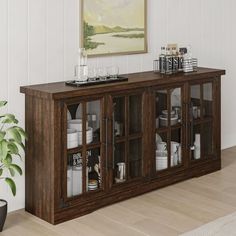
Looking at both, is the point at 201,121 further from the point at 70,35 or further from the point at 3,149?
the point at 3,149

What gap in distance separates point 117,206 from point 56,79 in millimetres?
1001

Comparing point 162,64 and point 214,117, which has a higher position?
point 162,64

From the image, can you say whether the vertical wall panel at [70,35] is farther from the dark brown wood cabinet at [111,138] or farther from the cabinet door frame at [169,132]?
the cabinet door frame at [169,132]

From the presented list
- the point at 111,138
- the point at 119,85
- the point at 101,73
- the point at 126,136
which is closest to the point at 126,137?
the point at 126,136

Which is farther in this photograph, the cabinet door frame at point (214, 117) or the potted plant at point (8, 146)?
the cabinet door frame at point (214, 117)

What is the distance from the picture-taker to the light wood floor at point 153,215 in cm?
340

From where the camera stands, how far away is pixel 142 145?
13.1 feet

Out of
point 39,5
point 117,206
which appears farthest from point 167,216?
point 39,5

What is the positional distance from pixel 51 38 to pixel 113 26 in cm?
59

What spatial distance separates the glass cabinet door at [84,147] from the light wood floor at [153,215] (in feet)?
0.70

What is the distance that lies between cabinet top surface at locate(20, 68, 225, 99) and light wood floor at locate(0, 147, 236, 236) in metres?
0.82

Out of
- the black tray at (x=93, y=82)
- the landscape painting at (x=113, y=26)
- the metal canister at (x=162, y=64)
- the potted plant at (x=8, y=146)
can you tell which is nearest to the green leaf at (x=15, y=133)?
the potted plant at (x=8, y=146)

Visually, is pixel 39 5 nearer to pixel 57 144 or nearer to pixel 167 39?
pixel 57 144

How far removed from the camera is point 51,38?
3.81m
